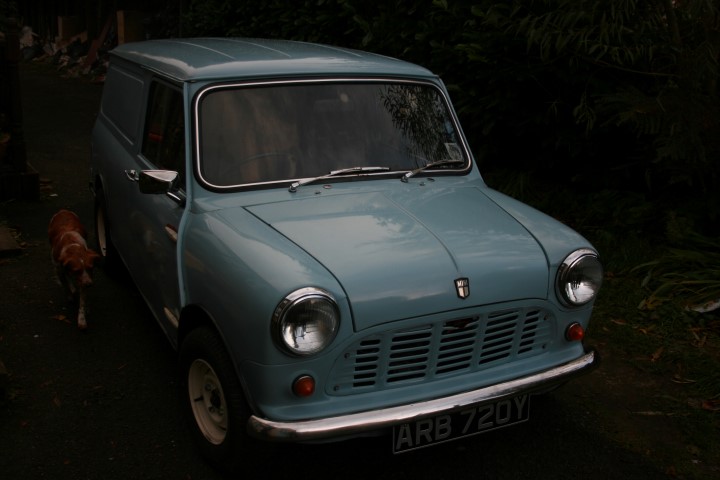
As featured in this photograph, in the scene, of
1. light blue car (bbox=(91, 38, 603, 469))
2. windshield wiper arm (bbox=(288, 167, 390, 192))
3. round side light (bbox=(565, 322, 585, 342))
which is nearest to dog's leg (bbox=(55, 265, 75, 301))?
light blue car (bbox=(91, 38, 603, 469))

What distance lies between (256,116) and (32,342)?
7.10ft

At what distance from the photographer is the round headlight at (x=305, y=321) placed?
3.04 m

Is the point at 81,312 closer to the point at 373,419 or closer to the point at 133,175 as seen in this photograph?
the point at 133,175

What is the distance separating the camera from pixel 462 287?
3.26 meters

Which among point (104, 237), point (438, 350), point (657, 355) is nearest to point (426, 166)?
point (438, 350)

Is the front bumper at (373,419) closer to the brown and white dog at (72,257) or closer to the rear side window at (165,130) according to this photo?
the rear side window at (165,130)

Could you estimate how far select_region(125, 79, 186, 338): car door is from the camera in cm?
404

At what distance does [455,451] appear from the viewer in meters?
3.89

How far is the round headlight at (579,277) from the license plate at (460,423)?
0.48 metres

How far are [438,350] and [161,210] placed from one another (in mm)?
1749

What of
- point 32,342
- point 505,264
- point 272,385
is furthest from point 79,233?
point 505,264

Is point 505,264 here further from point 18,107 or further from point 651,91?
point 18,107

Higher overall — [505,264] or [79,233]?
[505,264]

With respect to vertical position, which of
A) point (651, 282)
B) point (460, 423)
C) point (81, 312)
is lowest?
point (81, 312)
